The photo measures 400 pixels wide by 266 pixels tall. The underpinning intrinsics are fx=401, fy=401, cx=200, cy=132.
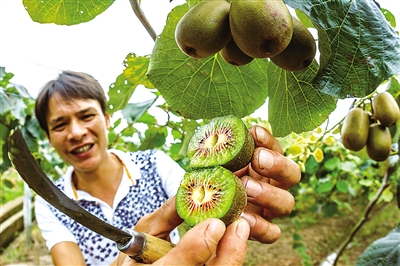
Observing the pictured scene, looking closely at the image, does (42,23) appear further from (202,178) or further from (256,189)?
(256,189)

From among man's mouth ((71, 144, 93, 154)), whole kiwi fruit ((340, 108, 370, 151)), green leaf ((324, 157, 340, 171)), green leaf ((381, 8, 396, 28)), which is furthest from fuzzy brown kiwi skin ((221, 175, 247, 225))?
green leaf ((324, 157, 340, 171))

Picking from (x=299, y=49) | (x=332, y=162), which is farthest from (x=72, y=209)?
(x=332, y=162)

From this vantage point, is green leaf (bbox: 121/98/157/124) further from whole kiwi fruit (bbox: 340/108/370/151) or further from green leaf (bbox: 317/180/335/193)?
green leaf (bbox: 317/180/335/193)

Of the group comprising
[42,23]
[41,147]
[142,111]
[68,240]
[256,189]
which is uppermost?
[42,23]

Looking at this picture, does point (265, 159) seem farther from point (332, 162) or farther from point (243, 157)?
point (332, 162)

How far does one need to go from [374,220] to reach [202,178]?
4514 millimetres

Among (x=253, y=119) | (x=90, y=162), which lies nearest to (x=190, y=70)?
(x=90, y=162)

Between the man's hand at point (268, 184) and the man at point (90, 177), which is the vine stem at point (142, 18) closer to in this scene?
the man's hand at point (268, 184)

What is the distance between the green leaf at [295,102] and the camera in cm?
98

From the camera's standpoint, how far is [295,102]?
1028mm

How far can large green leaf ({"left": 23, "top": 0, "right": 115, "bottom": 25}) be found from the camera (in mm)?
998

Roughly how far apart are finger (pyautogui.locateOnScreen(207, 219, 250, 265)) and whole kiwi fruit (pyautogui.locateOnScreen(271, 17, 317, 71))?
1.09 feet

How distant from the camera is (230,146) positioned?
3.03 feet

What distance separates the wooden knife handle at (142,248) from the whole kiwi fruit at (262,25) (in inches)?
16.6
